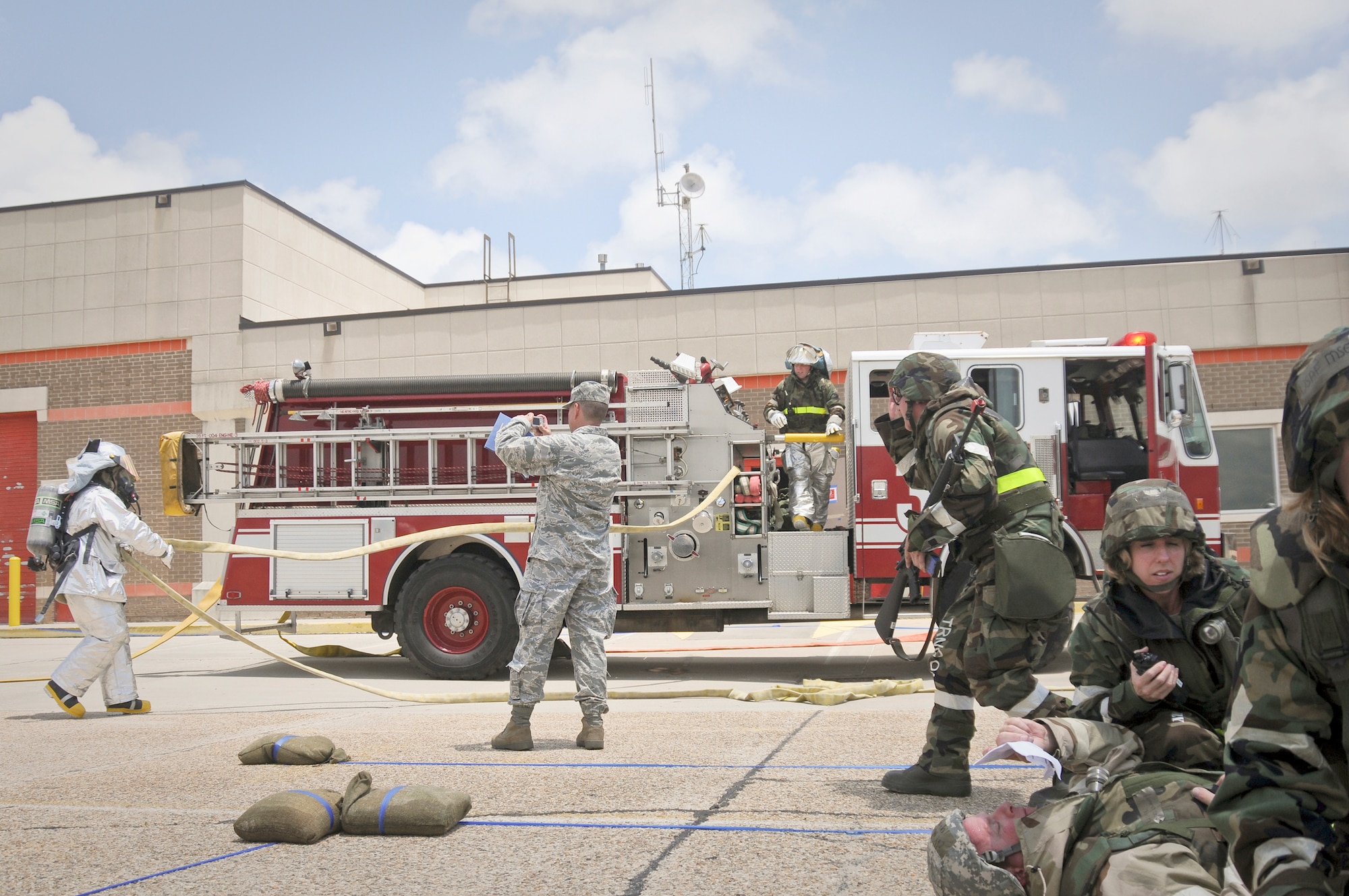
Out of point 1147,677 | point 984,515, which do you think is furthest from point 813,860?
point 984,515

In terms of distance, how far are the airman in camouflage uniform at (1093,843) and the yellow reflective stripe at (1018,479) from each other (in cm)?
157

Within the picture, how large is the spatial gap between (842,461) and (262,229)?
37.5 feet

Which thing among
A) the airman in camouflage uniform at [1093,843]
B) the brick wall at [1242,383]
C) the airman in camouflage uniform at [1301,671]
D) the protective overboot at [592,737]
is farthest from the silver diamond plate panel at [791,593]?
the brick wall at [1242,383]

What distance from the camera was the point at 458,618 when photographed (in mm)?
8398

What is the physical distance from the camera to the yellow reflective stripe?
3.85 metres

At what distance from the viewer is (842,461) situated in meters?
11.6

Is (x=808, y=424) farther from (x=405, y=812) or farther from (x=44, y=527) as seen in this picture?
(x=405, y=812)

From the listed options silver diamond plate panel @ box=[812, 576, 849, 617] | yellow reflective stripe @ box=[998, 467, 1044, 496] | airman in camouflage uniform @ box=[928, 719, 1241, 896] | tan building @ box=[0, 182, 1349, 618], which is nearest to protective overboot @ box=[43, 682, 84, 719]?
silver diamond plate panel @ box=[812, 576, 849, 617]

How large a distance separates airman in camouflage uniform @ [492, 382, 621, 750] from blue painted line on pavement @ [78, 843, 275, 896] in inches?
68.5

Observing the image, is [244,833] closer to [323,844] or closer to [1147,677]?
[323,844]

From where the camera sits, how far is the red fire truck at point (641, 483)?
818cm

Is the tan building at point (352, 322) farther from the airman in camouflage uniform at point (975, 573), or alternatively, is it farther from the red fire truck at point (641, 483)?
the airman in camouflage uniform at point (975, 573)

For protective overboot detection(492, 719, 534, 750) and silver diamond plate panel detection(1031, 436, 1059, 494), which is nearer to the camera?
protective overboot detection(492, 719, 534, 750)

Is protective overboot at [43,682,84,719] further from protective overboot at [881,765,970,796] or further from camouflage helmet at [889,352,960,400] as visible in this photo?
camouflage helmet at [889,352,960,400]
